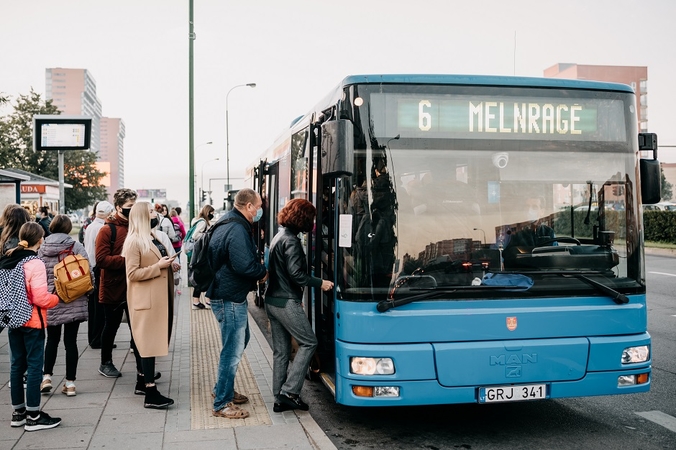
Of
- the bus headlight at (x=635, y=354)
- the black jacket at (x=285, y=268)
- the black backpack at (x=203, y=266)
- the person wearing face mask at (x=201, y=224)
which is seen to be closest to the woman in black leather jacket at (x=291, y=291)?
the black jacket at (x=285, y=268)

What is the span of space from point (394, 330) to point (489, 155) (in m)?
1.52

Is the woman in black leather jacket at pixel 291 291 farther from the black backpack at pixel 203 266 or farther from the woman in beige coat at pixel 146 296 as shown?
the woman in beige coat at pixel 146 296

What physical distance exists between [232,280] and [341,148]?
1.49 metres

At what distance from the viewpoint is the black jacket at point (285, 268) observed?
5.72 meters

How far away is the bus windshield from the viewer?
203 inches

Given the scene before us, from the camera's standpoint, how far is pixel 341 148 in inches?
197

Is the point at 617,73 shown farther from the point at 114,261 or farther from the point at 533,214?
the point at 114,261

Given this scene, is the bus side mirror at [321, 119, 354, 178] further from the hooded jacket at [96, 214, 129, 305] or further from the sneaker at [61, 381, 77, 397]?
the sneaker at [61, 381, 77, 397]

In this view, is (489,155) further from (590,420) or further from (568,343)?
(590,420)

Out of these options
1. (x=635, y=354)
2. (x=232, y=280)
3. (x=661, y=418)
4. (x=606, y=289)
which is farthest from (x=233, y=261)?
(x=661, y=418)

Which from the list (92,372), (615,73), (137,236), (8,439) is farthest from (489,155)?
(615,73)

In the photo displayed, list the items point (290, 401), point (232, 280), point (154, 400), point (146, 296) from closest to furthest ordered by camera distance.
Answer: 1. point (232, 280)
2. point (290, 401)
3. point (154, 400)
4. point (146, 296)

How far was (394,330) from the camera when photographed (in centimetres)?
505

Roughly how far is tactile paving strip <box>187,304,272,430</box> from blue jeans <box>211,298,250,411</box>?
21cm
